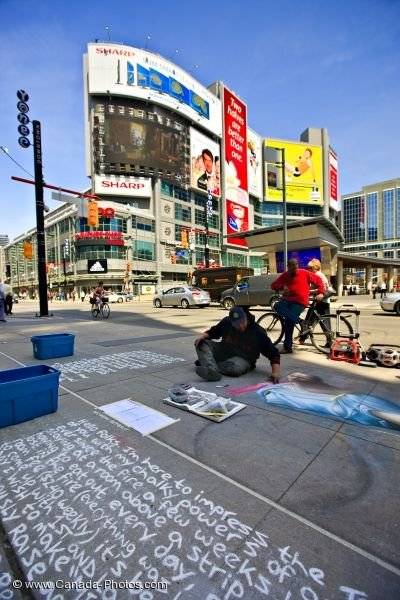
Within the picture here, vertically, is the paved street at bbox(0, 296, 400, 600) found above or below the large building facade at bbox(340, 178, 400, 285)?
below

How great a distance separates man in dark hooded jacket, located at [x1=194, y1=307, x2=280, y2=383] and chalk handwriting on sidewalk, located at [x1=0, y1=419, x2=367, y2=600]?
2.37 metres

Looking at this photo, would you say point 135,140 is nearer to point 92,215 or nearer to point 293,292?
point 92,215

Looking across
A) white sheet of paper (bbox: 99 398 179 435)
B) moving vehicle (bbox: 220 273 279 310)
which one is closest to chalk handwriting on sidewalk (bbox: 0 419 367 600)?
white sheet of paper (bbox: 99 398 179 435)

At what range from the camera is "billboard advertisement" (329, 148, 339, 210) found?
97.7 m

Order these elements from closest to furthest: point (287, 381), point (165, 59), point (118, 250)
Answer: point (287, 381), point (118, 250), point (165, 59)

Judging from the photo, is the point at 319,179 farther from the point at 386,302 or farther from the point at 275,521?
the point at 275,521

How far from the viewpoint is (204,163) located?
71750 millimetres

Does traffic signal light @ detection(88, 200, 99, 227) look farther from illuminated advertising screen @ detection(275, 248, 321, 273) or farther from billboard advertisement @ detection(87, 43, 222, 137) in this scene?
billboard advertisement @ detection(87, 43, 222, 137)

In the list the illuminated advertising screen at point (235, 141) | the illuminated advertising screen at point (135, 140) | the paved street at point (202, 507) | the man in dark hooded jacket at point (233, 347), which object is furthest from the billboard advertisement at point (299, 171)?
the paved street at point (202, 507)

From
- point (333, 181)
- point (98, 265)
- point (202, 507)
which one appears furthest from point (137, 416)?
point (333, 181)

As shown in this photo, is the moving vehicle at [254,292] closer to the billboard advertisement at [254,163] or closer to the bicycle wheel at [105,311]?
the bicycle wheel at [105,311]

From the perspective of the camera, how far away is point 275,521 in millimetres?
1800

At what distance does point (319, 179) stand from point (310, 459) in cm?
10650

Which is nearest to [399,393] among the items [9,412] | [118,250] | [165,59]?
[9,412]
